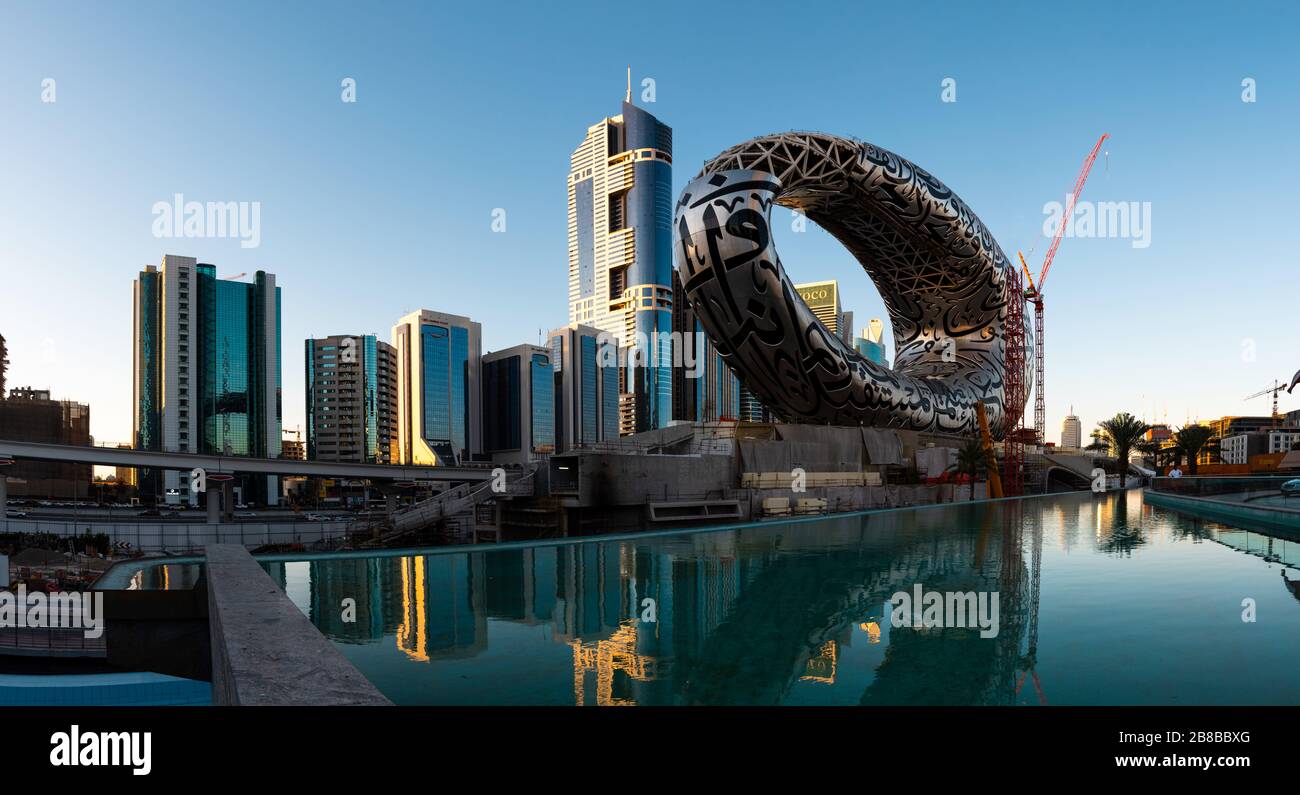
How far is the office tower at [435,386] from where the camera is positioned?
125750mm

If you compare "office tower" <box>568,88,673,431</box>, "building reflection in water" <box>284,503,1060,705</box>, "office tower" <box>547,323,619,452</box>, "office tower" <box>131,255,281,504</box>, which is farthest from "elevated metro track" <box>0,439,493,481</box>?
"office tower" <box>568,88,673,431</box>

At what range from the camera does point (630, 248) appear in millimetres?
159750

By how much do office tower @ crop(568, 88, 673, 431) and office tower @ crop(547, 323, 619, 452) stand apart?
1220cm

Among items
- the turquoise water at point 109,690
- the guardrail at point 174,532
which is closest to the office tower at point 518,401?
the guardrail at point 174,532

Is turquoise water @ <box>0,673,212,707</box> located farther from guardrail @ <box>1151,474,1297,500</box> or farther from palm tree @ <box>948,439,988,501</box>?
palm tree @ <box>948,439,988,501</box>

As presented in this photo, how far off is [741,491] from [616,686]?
945 inches

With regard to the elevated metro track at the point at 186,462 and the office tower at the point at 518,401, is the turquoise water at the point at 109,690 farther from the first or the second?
the office tower at the point at 518,401

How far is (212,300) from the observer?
10462 centimetres

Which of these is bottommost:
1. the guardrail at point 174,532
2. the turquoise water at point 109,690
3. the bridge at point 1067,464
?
the guardrail at point 174,532

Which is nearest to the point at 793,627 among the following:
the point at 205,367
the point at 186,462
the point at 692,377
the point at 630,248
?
the point at 186,462

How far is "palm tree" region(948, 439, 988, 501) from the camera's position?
40438mm

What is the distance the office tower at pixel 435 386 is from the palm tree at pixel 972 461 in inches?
3840
